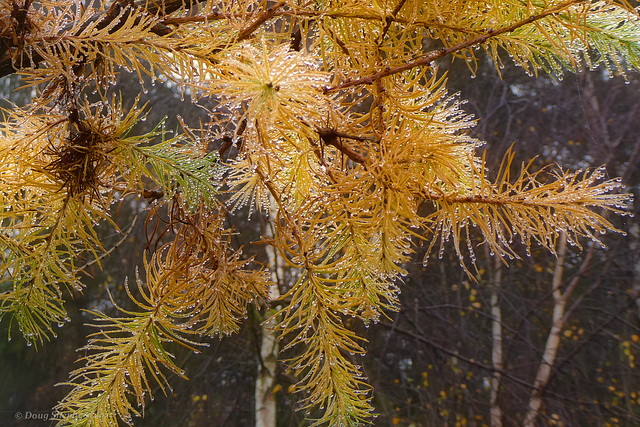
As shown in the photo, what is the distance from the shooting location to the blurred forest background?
2.33ft

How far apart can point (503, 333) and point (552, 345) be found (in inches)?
3.1

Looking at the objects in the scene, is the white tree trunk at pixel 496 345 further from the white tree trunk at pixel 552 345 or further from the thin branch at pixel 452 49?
the thin branch at pixel 452 49

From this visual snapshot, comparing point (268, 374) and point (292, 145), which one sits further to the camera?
point (268, 374)

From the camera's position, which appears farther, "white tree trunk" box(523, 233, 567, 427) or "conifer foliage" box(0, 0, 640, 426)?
"white tree trunk" box(523, 233, 567, 427)

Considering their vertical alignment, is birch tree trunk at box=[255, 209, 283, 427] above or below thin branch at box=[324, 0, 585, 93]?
below

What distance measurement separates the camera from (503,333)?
754 mm

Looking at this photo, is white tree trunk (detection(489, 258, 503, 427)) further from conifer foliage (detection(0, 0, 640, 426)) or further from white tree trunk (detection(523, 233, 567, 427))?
conifer foliage (detection(0, 0, 640, 426))

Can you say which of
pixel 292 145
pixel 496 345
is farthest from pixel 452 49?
pixel 496 345

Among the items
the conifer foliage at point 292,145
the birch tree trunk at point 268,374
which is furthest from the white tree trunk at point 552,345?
the conifer foliage at point 292,145

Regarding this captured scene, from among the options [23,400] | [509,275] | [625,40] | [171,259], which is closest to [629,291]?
[509,275]

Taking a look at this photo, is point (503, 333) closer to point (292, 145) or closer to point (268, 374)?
point (268, 374)

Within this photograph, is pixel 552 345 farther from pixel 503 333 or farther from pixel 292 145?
pixel 292 145

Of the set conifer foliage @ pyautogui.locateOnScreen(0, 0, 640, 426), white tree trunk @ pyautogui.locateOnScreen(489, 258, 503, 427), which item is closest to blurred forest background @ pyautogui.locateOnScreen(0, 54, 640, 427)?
white tree trunk @ pyautogui.locateOnScreen(489, 258, 503, 427)

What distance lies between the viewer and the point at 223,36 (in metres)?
0.20
